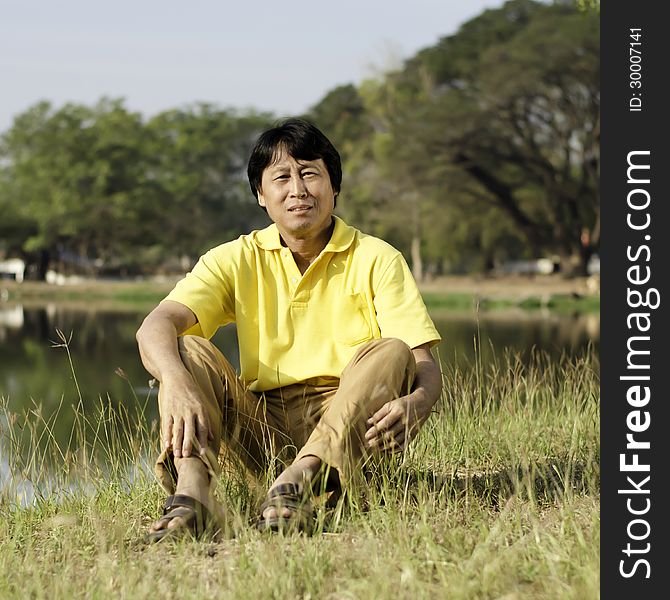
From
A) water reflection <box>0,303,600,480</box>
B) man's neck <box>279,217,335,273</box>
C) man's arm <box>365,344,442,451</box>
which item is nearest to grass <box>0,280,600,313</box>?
water reflection <box>0,303,600,480</box>

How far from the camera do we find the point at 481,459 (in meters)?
3.54

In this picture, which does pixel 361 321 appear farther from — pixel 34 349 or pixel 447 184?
pixel 447 184

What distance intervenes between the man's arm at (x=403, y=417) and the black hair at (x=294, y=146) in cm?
69

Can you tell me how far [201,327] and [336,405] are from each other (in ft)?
1.89

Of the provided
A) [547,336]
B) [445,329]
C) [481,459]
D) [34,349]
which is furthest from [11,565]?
[445,329]

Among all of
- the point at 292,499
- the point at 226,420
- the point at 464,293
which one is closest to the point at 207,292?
the point at 226,420

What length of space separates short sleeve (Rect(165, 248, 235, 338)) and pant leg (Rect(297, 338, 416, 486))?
51cm

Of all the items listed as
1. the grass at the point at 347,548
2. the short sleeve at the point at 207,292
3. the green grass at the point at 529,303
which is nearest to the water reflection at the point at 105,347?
the short sleeve at the point at 207,292

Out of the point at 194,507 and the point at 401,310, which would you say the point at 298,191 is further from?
the point at 194,507

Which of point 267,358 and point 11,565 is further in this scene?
point 267,358

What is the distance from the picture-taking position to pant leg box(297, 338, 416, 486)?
8.27 feet

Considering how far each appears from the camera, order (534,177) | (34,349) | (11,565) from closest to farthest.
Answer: (11,565), (34,349), (534,177)

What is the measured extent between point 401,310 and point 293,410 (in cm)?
44

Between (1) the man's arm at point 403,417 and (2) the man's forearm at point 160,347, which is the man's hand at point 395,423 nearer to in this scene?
(1) the man's arm at point 403,417
